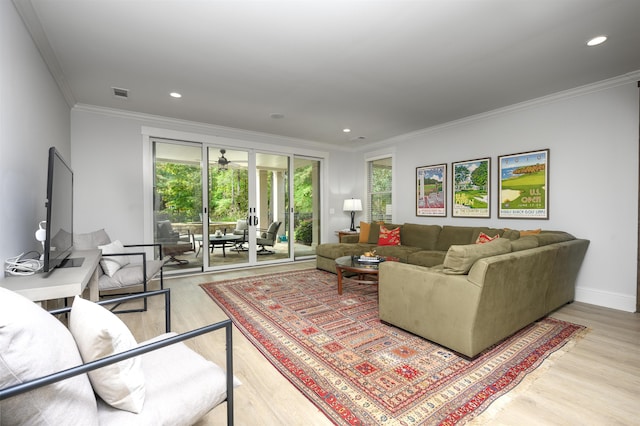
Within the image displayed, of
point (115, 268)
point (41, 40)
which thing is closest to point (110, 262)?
point (115, 268)

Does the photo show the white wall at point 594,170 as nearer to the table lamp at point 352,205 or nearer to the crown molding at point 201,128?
the table lamp at point 352,205

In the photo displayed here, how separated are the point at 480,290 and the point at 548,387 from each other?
2.22ft

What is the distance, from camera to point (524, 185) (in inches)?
157

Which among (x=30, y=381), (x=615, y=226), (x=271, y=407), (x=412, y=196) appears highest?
A: (x=412, y=196)

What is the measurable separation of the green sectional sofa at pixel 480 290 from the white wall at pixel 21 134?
2.79 metres

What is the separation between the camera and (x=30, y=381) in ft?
2.53

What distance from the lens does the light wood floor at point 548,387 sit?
1.61m

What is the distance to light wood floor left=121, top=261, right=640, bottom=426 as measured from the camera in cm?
161

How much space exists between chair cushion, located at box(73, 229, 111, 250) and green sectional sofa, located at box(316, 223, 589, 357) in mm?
3288

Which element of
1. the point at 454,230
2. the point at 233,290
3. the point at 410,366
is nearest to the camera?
the point at 410,366

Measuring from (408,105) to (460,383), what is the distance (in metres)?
3.37

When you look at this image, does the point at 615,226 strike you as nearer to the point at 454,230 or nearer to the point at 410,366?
the point at 454,230

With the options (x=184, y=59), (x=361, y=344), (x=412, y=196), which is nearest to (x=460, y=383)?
(x=361, y=344)

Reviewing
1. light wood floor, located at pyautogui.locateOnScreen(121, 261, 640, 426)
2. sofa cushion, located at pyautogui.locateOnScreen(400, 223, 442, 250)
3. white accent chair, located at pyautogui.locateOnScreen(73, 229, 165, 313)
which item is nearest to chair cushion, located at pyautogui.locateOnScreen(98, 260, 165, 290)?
white accent chair, located at pyautogui.locateOnScreen(73, 229, 165, 313)
